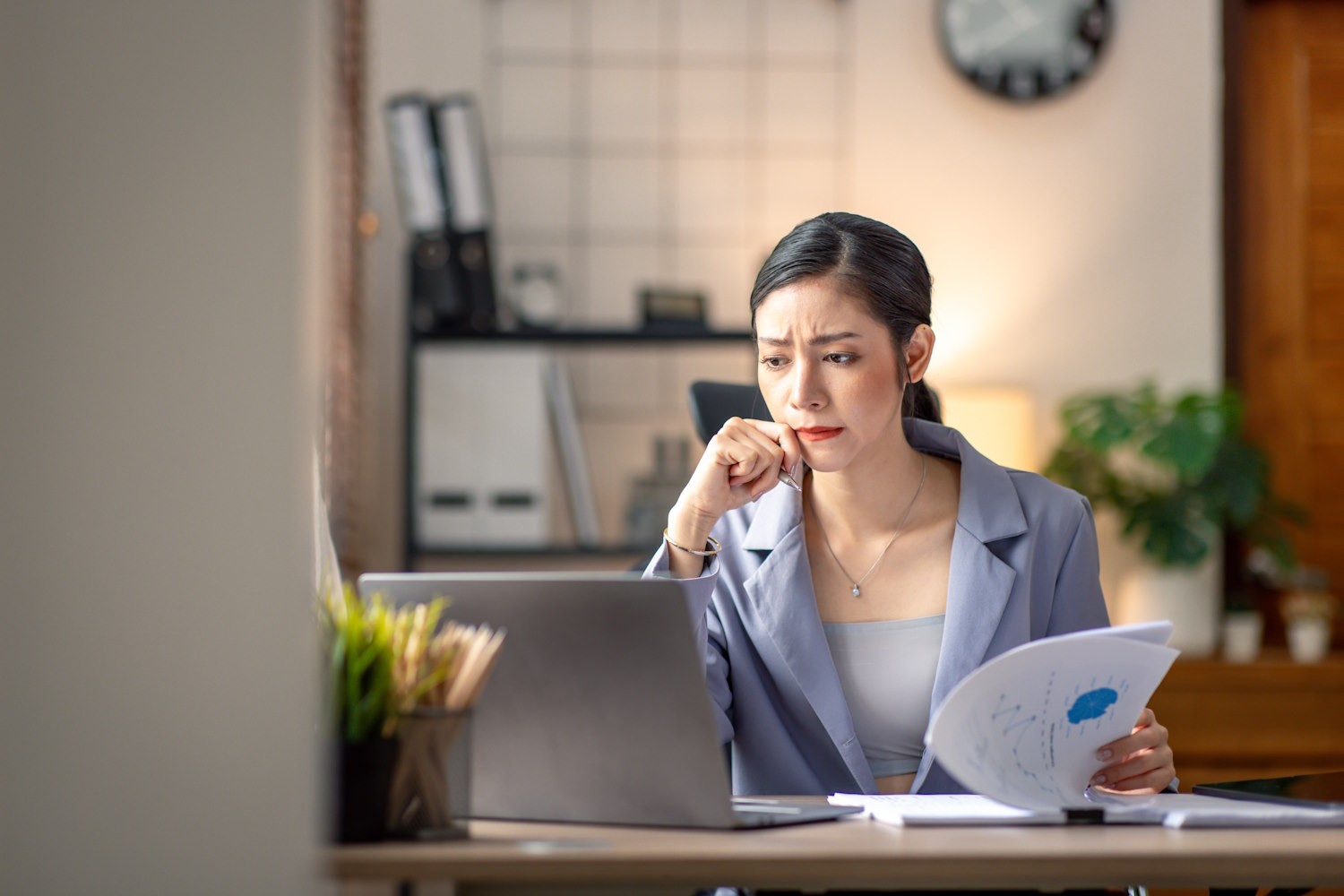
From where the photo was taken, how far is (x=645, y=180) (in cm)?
344

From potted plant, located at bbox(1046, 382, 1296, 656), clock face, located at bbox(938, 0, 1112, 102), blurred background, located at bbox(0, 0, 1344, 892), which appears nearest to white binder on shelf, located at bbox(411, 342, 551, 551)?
blurred background, located at bbox(0, 0, 1344, 892)

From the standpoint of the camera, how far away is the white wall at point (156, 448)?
28.6 inches

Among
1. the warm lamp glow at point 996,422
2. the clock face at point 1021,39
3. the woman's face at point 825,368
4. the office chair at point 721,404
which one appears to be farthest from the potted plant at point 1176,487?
the woman's face at point 825,368

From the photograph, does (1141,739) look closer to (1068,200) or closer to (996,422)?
(996,422)

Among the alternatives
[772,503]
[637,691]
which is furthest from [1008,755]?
[772,503]

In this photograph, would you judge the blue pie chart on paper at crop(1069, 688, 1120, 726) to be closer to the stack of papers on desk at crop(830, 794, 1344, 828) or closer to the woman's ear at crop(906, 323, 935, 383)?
the stack of papers on desk at crop(830, 794, 1344, 828)

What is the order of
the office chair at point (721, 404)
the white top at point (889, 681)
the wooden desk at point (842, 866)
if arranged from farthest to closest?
the office chair at point (721, 404)
the white top at point (889, 681)
the wooden desk at point (842, 866)

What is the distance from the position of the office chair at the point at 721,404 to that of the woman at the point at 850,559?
0.23m

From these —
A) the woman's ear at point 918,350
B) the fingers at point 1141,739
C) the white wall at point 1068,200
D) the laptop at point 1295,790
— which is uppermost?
the white wall at point 1068,200

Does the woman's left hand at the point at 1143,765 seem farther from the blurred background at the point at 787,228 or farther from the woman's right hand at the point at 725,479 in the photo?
the blurred background at the point at 787,228

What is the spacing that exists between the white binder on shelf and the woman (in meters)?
1.51

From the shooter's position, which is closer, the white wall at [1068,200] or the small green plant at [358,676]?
the small green plant at [358,676]

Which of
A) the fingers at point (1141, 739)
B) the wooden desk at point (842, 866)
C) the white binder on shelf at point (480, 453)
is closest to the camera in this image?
the wooden desk at point (842, 866)

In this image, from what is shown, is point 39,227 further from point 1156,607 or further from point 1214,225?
point 1214,225
